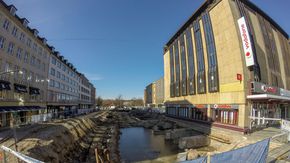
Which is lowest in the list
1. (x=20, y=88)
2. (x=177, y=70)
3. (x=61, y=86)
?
(x=20, y=88)

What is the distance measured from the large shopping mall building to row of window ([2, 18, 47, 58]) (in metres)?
32.7

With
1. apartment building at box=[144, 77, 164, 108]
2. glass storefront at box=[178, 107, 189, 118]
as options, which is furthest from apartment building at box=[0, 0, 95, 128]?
apartment building at box=[144, 77, 164, 108]

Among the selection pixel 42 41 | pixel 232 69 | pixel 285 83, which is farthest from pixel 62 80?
pixel 285 83

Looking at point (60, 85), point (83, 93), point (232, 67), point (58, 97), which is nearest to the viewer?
point (232, 67)

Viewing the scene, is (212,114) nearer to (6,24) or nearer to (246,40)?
(246,40)

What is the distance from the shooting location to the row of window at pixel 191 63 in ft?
114

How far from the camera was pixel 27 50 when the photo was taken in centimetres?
4150

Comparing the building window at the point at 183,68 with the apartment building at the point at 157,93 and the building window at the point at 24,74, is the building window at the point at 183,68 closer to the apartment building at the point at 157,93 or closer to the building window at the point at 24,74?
the building window at the point at 24,74

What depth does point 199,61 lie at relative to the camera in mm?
39062

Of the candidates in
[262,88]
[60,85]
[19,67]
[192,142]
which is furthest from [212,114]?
[60,85]

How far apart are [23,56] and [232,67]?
122ft

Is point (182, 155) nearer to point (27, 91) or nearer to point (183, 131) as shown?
point (183, 131)

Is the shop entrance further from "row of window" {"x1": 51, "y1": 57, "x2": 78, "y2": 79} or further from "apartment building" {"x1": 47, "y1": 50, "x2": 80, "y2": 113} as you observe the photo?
"row of window" {"x1": 51, "y1": 57, "x2": 78, "y2": 79}

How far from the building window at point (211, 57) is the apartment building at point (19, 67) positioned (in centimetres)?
3032
